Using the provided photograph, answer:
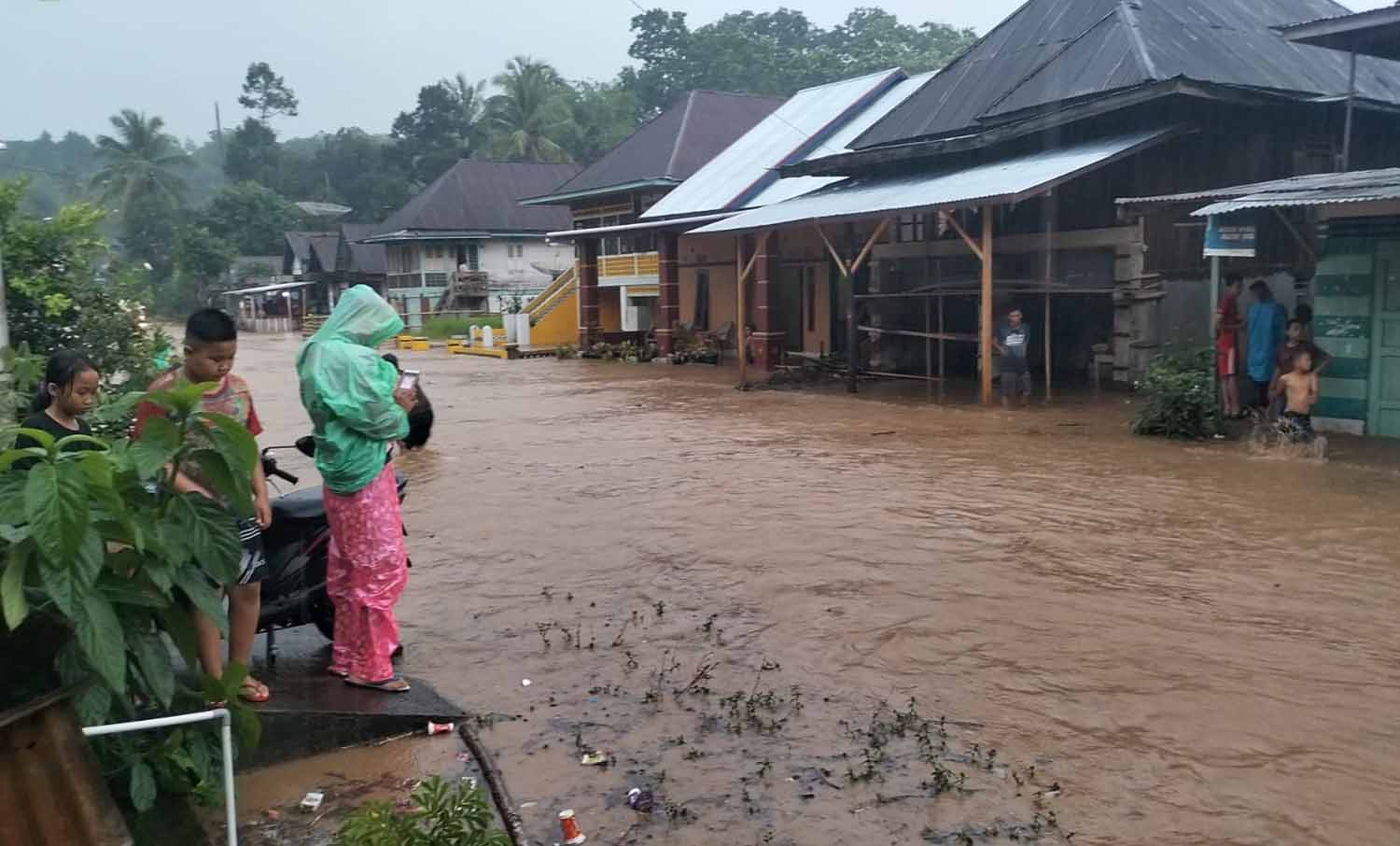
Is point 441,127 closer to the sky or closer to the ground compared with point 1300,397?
closer to the sky

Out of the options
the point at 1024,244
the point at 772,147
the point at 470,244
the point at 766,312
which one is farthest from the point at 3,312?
the point at 470,244

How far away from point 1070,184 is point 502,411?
8572mm

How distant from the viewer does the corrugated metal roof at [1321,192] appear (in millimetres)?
9070

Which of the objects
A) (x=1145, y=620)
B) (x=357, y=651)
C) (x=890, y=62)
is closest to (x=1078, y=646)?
(x=1145, y=620)

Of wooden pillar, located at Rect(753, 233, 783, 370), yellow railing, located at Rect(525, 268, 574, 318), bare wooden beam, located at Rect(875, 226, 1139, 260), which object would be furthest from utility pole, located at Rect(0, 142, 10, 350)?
yellow railing, located at Rect(525, 268, 574, 318)

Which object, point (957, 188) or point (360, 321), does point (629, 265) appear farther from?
point (360, 321)

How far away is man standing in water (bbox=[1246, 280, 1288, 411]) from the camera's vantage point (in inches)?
449

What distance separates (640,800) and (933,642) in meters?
2.05

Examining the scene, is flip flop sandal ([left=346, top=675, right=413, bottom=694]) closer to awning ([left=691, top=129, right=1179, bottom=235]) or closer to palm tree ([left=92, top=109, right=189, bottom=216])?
awning ([left=691, top=129, right=1179, bottom=235])

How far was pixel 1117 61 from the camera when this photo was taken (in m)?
14.7

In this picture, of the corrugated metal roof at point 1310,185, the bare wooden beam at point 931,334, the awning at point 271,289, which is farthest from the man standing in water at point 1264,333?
the awning at point 271,289

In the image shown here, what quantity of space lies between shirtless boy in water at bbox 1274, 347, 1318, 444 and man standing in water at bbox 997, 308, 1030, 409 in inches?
154

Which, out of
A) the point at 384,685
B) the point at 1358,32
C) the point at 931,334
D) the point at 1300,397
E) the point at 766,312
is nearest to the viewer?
the point at 384,685

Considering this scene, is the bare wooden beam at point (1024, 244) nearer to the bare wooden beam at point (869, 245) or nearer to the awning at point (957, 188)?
the awning at point (957, 188)
